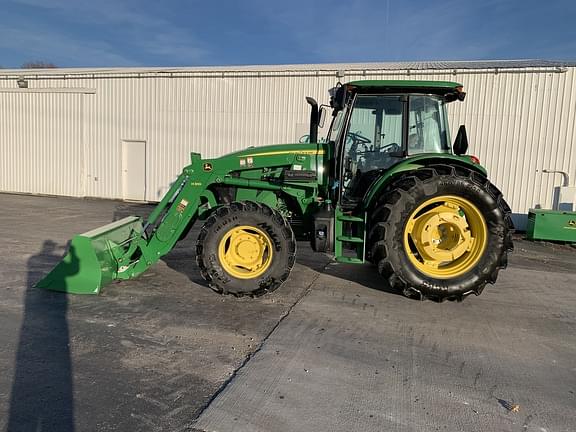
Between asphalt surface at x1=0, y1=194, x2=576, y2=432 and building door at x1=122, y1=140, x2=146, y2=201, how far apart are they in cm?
889

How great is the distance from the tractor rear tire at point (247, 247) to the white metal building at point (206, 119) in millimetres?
8168

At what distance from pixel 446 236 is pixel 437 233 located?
0.12 m

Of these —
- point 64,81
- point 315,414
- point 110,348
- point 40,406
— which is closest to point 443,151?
point 315,414

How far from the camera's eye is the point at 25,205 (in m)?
12.7

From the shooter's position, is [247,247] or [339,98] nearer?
[247,247]

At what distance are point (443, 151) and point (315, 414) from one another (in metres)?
3.67

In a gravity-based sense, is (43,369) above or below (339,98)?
below

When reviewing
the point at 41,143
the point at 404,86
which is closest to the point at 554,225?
the point at 404,86

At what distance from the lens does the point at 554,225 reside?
8.47m

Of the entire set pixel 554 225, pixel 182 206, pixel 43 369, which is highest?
pixel 182 206

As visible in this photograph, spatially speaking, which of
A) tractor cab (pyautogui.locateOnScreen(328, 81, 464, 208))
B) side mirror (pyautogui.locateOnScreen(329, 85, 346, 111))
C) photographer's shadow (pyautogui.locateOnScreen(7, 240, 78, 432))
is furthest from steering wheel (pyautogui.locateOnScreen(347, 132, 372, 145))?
photographer's shadow (pyautogui.locateOnScreen(7, 240, 78, 432))

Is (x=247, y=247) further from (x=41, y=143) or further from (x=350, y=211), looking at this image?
(x=41, y=143)

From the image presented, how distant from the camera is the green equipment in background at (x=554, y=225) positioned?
8.38 meters

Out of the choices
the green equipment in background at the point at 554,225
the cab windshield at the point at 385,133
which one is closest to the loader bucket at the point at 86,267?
the cab windshield at the point at 385,133
